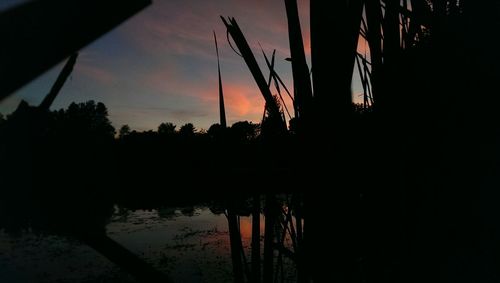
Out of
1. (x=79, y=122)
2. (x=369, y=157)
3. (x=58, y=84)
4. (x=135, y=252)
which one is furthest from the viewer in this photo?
(x=135, y=252)

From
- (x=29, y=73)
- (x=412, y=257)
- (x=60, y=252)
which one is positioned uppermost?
(x=29, y=73)

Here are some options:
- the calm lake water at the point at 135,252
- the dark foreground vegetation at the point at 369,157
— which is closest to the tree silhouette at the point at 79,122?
the dark foreground vegetation at the point at 369,157

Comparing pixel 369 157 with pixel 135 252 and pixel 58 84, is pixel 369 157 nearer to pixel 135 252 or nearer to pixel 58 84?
pixel 58 84

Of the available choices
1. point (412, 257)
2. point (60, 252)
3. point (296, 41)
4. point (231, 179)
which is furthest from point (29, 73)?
point (60, 252)

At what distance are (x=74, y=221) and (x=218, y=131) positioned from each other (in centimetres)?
92

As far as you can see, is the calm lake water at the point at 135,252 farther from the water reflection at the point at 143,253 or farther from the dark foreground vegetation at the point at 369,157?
the dark foreground vegetation at the point at 369,157

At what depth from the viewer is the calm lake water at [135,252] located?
7958 mm

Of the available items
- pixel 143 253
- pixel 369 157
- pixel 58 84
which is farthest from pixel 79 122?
pixel 143 253

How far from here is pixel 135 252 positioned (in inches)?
369

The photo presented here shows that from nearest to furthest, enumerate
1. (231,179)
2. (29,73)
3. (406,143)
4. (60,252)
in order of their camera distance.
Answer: (29,73)
(231,179)
(406,143)
(60,252)

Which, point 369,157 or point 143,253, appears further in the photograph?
point 143,253

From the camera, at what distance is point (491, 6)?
1422mm

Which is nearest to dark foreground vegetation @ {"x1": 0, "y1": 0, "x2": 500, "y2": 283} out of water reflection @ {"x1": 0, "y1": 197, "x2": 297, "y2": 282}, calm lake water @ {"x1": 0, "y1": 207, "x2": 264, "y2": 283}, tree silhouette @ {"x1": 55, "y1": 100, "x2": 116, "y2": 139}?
tree silhouette @ {"x1": 55, "y1": 100, "x2": 116, "y2": 139}

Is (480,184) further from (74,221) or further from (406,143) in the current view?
(74,221)
